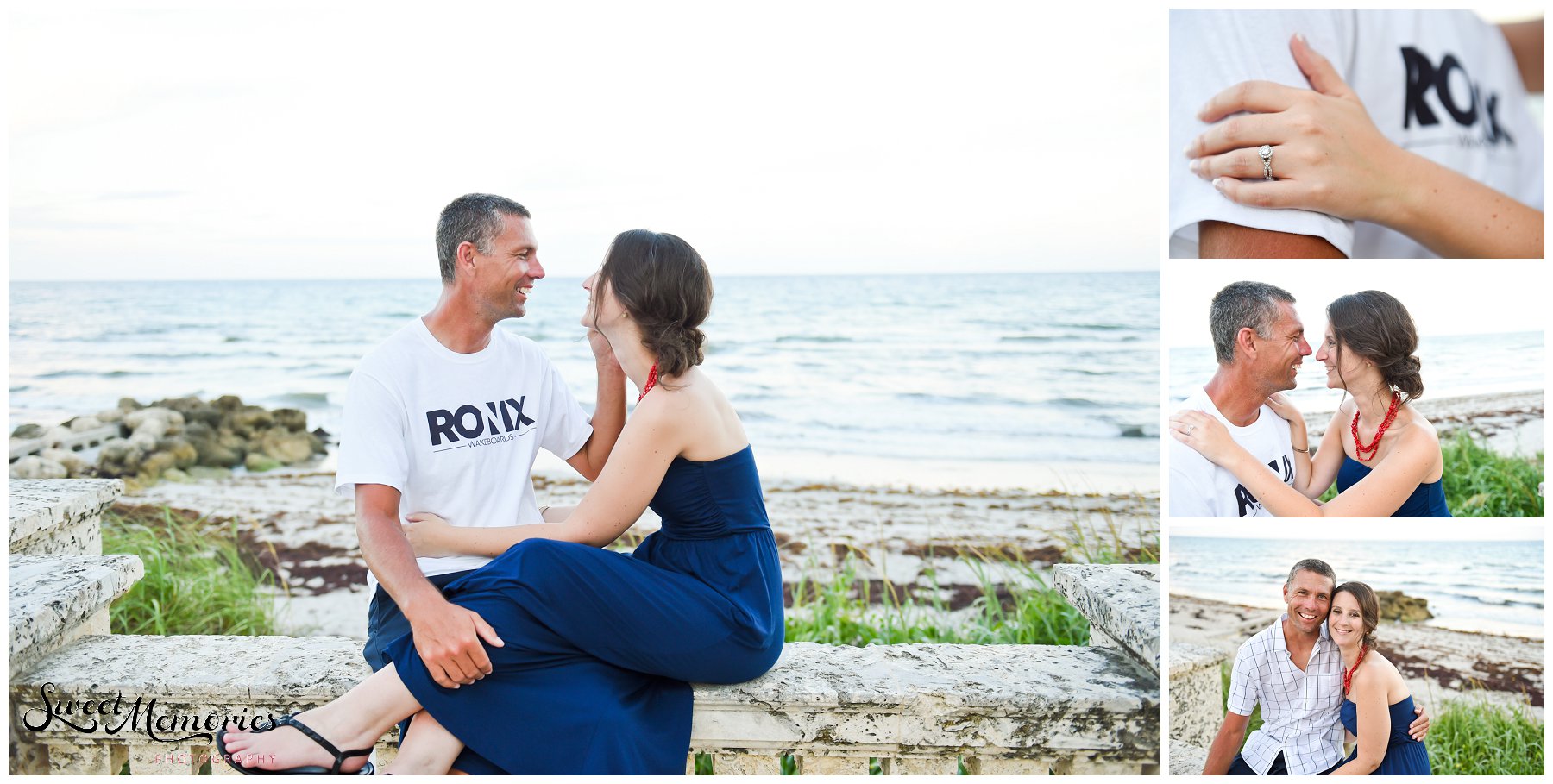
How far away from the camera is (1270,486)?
2.05m

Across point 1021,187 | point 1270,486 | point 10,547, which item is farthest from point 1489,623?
point 1021,187

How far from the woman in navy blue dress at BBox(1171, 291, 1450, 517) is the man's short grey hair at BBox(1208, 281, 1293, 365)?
13 centimetres

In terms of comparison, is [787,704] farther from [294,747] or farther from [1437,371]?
[1437,371]

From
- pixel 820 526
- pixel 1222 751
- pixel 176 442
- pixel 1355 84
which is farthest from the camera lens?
pixel 176 442

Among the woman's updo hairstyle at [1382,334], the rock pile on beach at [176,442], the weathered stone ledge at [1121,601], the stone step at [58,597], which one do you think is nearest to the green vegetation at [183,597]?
the stone step at [58,597]

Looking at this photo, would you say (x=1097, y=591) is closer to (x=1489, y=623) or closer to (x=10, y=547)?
(x=1489, y=623)

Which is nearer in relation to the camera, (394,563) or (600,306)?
(394,563)

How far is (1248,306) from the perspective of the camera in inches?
78.7

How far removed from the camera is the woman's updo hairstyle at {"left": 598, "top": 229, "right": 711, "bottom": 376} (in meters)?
2.30

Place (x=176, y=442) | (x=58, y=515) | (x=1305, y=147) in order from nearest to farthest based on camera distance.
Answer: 1. (x=1305, y=147)
2. (x=58, y=515)
3. (x=176, y=442)

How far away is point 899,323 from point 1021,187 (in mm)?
3230

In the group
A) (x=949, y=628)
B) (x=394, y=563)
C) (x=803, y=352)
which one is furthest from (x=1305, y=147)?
(x=803, y=352)

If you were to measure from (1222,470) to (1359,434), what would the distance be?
29cm

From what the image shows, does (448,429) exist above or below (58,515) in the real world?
above
